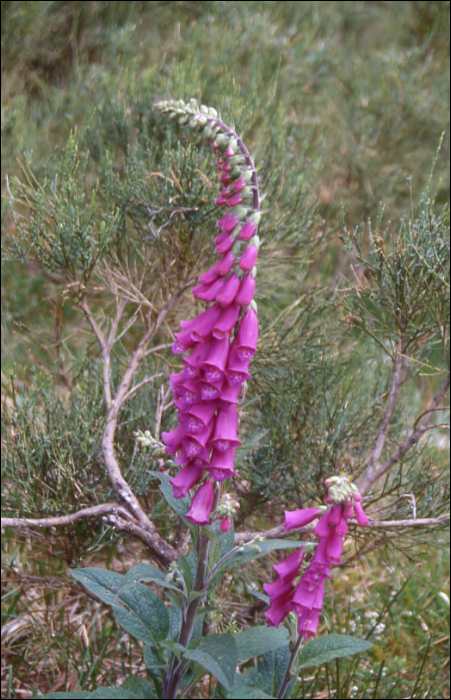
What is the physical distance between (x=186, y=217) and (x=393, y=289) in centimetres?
79

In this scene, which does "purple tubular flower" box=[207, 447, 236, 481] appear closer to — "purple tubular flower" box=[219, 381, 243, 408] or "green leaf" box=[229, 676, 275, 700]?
"purple tubular flower" box=[219, 381, 243, 408]

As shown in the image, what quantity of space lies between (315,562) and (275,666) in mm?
516

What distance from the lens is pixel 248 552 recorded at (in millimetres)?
1448

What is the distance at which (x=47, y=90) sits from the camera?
475cm

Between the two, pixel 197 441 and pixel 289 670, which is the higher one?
pixel 197 441

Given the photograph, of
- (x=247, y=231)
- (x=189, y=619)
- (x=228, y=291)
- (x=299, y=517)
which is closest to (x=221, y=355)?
(x=228, y=291)

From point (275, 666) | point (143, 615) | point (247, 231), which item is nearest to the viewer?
point (247, 231)

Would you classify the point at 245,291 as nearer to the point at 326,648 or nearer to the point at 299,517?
the point at 299,517

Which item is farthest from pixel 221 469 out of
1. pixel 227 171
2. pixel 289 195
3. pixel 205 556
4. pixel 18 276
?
pixel 18 276

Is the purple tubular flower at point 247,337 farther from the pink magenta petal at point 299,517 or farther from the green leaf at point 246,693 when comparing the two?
the green leaf at point 246,693

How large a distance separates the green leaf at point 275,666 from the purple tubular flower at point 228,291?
37.1 inches

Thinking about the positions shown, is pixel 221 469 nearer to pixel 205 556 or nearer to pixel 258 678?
pixel 205 556

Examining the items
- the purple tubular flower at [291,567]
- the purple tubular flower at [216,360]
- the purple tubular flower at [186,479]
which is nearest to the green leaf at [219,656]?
the purple tubular flower at [291,567]

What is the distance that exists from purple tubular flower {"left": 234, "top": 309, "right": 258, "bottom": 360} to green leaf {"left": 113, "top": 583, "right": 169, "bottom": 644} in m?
0.59
